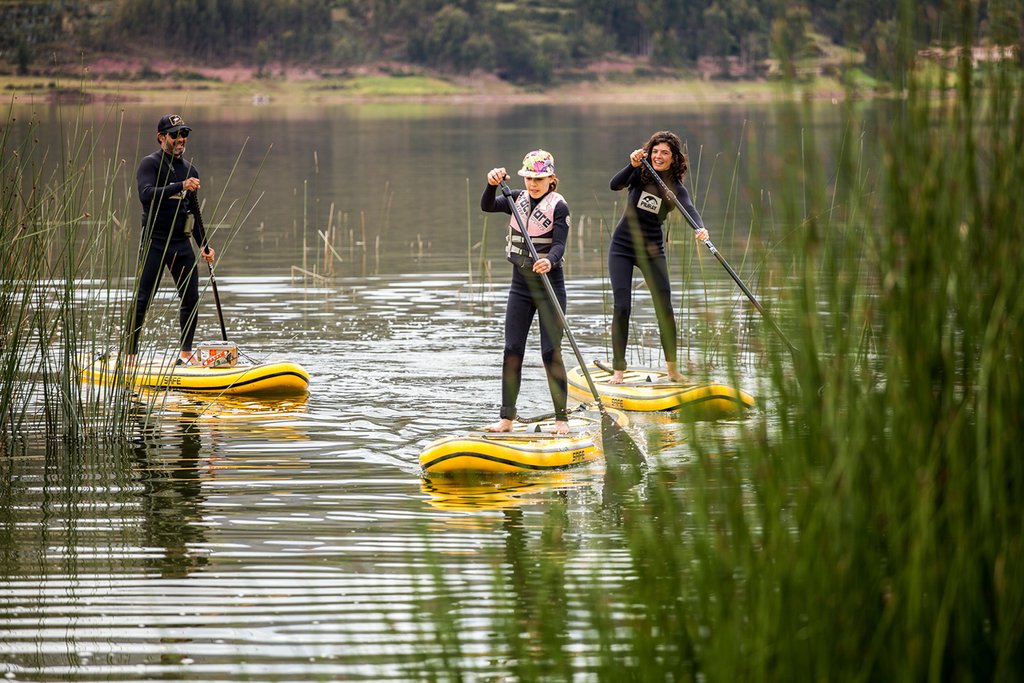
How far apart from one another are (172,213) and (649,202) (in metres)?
4.16

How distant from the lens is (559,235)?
9.37 m

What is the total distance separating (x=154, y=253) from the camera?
456 inches

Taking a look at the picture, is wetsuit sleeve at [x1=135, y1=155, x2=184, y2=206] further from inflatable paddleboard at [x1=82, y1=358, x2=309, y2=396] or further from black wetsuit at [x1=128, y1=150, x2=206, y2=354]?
inflatable paddleboard at [x1=82, y1=358, x2=309, y2=396]

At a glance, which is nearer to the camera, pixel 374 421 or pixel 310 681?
pixel 310 681

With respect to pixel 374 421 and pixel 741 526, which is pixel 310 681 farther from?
pixel 374 421

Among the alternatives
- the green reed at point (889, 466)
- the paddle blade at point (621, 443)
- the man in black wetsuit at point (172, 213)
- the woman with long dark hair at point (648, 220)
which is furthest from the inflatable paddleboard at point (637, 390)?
the green reed at point (889, 466)

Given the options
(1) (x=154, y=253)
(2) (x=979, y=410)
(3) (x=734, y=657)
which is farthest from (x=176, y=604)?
(1) (x=154, y=253)

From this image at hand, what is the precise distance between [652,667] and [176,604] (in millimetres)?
3233

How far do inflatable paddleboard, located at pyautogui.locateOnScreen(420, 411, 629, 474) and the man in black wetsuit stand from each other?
126 inches

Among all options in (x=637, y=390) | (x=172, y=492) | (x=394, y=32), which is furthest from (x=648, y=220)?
(x=394, y=32)

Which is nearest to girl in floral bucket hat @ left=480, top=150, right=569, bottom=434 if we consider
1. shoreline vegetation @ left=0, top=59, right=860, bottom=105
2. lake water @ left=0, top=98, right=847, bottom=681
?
lake water @ left=0, top=98, right=847, bottom=681

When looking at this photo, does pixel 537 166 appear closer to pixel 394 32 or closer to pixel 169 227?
pixel 169 227

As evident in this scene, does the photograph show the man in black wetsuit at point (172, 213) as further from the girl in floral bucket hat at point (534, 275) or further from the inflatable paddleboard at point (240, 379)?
the girl in floral bucket hat at point (534, 275)

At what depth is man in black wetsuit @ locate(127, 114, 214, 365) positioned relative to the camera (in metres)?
11.0
